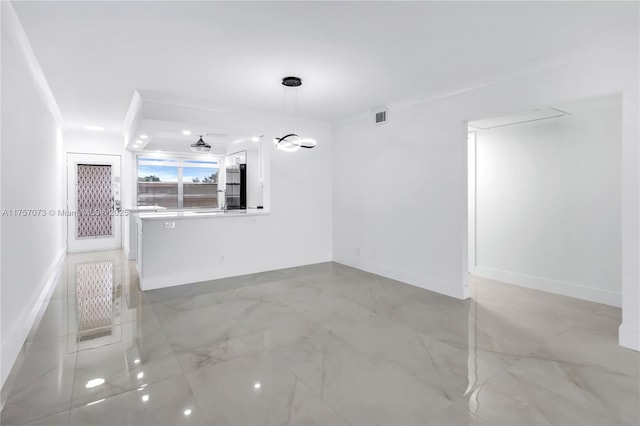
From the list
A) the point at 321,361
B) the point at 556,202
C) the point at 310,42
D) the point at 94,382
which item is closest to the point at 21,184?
the point at 94,382

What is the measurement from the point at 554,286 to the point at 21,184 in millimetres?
6418

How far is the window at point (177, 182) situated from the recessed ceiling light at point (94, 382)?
6.95 meters

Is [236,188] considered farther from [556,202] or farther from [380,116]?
[556,202]

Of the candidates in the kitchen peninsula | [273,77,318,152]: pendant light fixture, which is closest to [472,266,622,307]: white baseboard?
[273,77,318,152]: pendant light fixture

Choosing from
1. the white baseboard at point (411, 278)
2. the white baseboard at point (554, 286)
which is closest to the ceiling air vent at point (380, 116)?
the white baseboard at point (411, 278)

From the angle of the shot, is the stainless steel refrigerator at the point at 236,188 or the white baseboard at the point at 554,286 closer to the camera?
the white baseboard at the point at 554,286

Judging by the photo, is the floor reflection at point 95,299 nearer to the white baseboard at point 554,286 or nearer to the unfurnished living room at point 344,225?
the unfurnished living room at point 344,225

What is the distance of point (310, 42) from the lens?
10.1 ft

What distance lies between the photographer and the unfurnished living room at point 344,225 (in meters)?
2.38

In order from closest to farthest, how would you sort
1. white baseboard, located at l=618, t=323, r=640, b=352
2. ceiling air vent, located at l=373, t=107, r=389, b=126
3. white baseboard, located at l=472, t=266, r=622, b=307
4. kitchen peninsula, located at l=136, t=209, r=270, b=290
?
white baseboard, located at l=618, t=323, r=640, b=352
white baseboard, located at l=472, t=266, r=622, b=307
kitchen peninsula, located at l=136, t=209, r=270, b=290
ceiling air vent, located at l=373, t=107, r=389, b=126

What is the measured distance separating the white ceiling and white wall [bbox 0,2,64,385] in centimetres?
23

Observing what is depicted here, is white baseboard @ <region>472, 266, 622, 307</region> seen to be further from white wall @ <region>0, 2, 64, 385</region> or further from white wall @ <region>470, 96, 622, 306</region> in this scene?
white wall @ <region>0, 2, 64, 385</region>

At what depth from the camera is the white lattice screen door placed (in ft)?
25.1

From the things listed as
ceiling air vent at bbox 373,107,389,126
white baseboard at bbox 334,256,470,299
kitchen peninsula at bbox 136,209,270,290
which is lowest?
white baseboard at bbox 334,256,470,299
